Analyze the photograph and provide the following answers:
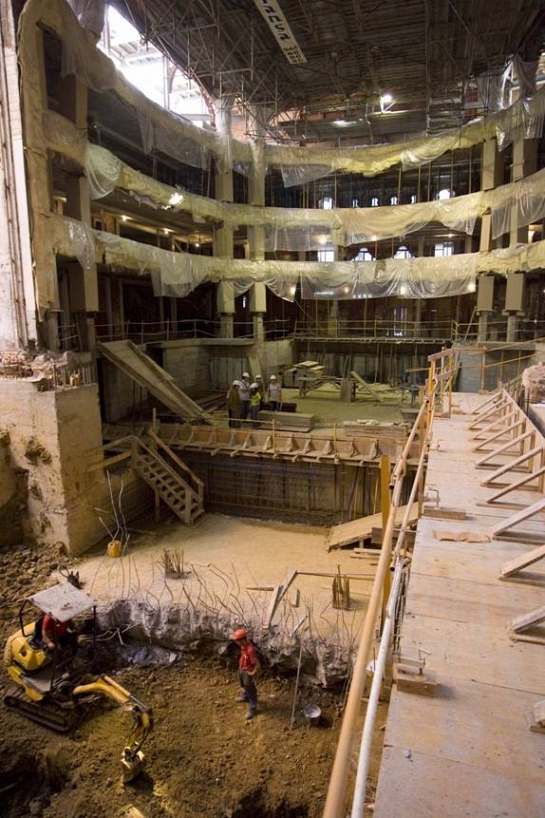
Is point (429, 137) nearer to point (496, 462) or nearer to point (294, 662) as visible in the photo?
point (496, 462)

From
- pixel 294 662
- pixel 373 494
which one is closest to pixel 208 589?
pixel 294 662

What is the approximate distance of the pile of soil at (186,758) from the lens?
769 cm

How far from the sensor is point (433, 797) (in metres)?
2.26

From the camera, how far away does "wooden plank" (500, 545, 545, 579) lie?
3916mm

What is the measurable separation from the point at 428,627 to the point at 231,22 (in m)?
24.3

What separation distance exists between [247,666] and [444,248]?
28962mm

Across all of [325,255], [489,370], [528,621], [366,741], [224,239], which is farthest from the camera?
[325,255]

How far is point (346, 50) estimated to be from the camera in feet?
70.9

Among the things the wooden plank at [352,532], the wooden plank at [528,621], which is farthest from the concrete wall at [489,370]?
the wooden plank at [528,621]

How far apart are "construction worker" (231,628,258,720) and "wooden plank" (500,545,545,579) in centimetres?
568

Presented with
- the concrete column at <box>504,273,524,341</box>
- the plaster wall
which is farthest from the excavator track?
the concrete column at <box>504,273,524,341</box>

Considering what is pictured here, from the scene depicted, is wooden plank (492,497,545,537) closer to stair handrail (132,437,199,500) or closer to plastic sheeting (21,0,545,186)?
stair handrail (132,437,199,500)

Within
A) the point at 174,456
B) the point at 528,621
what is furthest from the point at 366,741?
the point at 174,456

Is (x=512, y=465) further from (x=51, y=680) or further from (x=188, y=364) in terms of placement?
(x=188, y=364)
